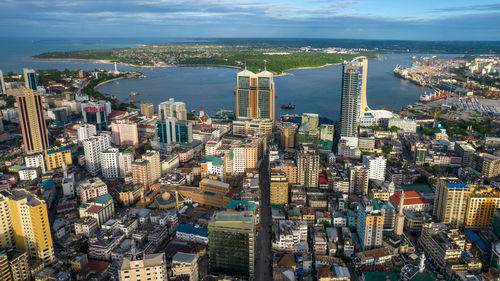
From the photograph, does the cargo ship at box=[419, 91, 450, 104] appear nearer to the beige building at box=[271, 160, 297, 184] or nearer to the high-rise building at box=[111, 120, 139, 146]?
the beige building at box=[271, 160, 297, 184]

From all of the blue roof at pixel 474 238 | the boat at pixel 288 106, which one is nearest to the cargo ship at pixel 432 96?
the boat at pixel 288 106

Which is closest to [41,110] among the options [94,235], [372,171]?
[94,235]

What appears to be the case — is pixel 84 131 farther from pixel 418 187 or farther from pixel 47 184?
pixel 418 187

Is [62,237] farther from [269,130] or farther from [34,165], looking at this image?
[269,130]

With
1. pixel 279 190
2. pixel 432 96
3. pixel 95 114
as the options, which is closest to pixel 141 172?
pixel 279 190

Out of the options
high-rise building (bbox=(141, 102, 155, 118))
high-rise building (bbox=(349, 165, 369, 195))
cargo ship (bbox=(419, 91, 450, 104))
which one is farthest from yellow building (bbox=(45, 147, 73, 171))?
cargo ship (bbox=(419, 91, 450, 104))
